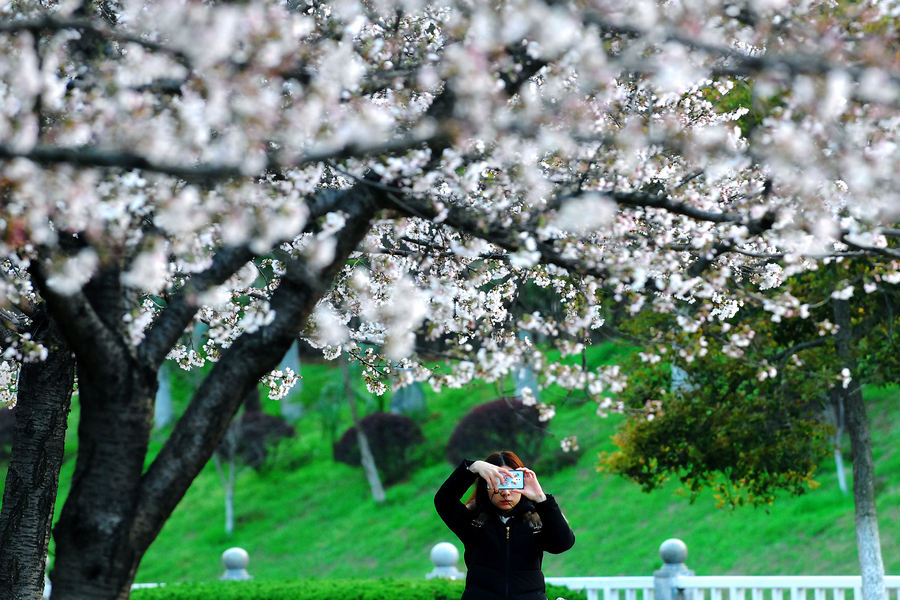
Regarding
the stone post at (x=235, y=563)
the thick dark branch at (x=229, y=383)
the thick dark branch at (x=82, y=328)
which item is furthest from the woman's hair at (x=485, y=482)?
the stone post at (x=235, y=563)

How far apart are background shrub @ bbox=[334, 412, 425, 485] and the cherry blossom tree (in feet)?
57.2

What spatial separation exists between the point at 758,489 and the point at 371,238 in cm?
560

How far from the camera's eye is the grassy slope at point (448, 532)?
15.9 meters

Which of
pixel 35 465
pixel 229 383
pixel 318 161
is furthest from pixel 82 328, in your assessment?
pixel 35 465

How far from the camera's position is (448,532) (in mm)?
19844

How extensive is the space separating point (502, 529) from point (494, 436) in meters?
15.9

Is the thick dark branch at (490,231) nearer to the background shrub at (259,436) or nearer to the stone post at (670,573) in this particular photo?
the stone post at (670,573)

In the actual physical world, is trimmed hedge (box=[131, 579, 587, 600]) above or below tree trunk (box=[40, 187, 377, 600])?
below

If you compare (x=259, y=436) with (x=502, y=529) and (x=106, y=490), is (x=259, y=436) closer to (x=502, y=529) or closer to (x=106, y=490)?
(x=502, y=529)

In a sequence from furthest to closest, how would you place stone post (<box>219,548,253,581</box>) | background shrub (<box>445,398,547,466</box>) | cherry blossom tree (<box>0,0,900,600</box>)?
background shrub (<box>445,398,547,466</box>)
stone post (<box>219,548,253,581</box>)
cherry blossom tree (<box>0,0,900,600</box>)

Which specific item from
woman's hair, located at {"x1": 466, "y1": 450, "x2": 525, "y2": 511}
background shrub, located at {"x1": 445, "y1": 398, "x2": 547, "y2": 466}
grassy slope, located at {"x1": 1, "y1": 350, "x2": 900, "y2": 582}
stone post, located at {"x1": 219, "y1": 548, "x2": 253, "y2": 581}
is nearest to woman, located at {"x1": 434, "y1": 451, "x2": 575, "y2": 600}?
woman's hair, located at {"x1": 466, "y1": 450, "x2": 525, "y2": 511}

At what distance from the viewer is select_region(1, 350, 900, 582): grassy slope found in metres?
15.9

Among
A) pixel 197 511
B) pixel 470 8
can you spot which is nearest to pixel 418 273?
pixel 470 8

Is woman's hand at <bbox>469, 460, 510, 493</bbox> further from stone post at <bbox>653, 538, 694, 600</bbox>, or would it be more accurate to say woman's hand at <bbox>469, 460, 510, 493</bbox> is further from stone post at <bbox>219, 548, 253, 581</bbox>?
stone post at <bbox>219, 548, 253, 581</bbox>
